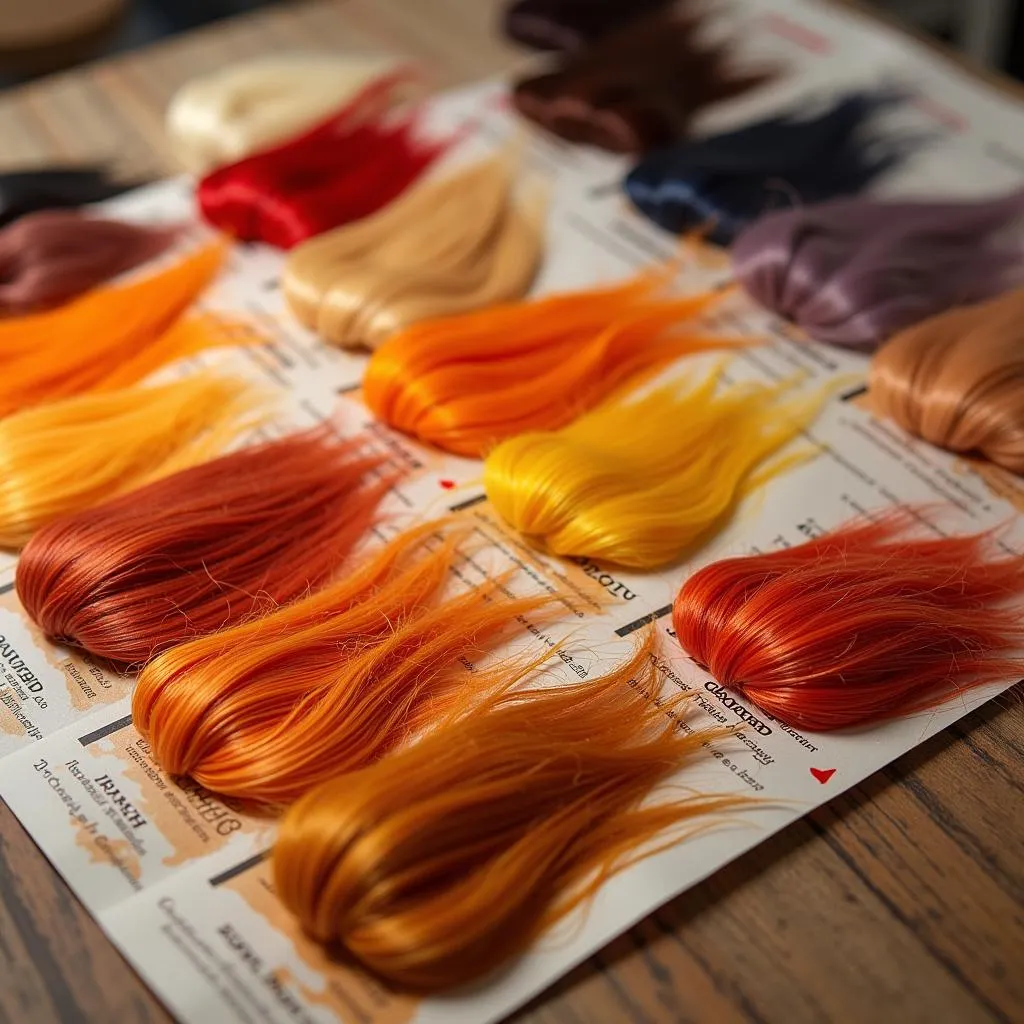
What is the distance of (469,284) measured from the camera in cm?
134

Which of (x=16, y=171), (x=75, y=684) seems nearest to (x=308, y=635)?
(x=75, y=684)

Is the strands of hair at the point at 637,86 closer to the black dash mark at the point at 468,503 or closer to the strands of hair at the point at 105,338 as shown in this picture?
the strands of hair at the point at 105,338

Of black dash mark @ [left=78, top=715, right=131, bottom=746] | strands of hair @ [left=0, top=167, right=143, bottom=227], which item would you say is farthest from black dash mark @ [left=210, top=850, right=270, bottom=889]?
strands of hair @ [left=0, top=167, right=143, bottom=227]

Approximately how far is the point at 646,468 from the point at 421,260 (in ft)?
1.25

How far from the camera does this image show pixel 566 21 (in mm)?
1766

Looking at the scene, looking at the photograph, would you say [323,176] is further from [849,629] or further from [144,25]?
[144,25]

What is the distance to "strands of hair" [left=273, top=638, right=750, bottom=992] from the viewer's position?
0.79 m

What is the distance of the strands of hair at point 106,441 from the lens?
1086 millimetres

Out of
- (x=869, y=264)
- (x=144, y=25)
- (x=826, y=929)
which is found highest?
(x=869, y=264)

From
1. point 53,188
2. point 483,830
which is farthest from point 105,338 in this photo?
point 483,830

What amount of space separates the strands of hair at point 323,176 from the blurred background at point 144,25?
1.29ft

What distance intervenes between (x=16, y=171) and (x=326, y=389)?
0.53 metres

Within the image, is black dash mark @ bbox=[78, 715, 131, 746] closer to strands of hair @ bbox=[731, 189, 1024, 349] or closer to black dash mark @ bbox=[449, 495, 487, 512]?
black dash mark @ bbox=[449, 495, 487, 512]

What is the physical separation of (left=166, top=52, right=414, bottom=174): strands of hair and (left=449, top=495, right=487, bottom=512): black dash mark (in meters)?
0.60
